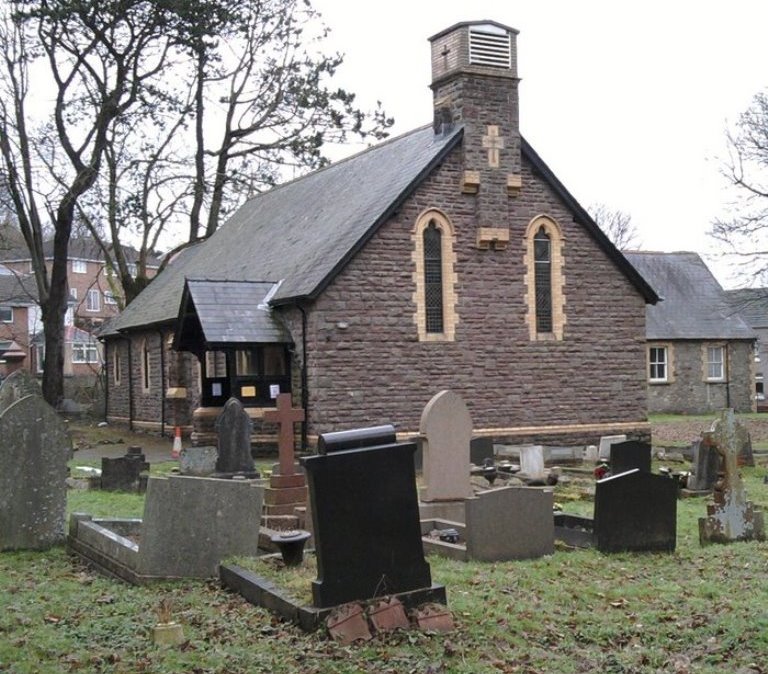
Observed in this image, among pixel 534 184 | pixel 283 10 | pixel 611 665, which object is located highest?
pixel 283 10

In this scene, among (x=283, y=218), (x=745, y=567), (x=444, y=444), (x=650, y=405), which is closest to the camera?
(x=745, y=567)

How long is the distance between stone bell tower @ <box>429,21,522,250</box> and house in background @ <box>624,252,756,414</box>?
68.2 ft

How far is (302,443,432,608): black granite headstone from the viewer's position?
7.75 metres

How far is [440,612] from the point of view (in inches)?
308

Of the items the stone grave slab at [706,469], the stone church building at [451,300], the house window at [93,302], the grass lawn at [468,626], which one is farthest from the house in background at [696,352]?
the house window at [93,302]

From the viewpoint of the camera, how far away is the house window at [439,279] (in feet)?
76.5

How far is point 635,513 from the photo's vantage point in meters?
11.2

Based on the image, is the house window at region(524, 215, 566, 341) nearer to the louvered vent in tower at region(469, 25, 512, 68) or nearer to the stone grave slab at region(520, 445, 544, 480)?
the louvered vent in tower at region(469, 25, 512, 68)

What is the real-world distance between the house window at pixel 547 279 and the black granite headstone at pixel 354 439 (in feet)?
55.1

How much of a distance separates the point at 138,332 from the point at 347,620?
27505 millimetres

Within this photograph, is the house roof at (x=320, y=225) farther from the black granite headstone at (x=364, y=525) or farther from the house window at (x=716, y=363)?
the house window at (x=716, y=363)

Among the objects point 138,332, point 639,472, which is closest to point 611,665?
point 639,472

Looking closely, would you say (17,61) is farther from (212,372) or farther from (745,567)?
(745,567)

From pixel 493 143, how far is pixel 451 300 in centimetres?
367
